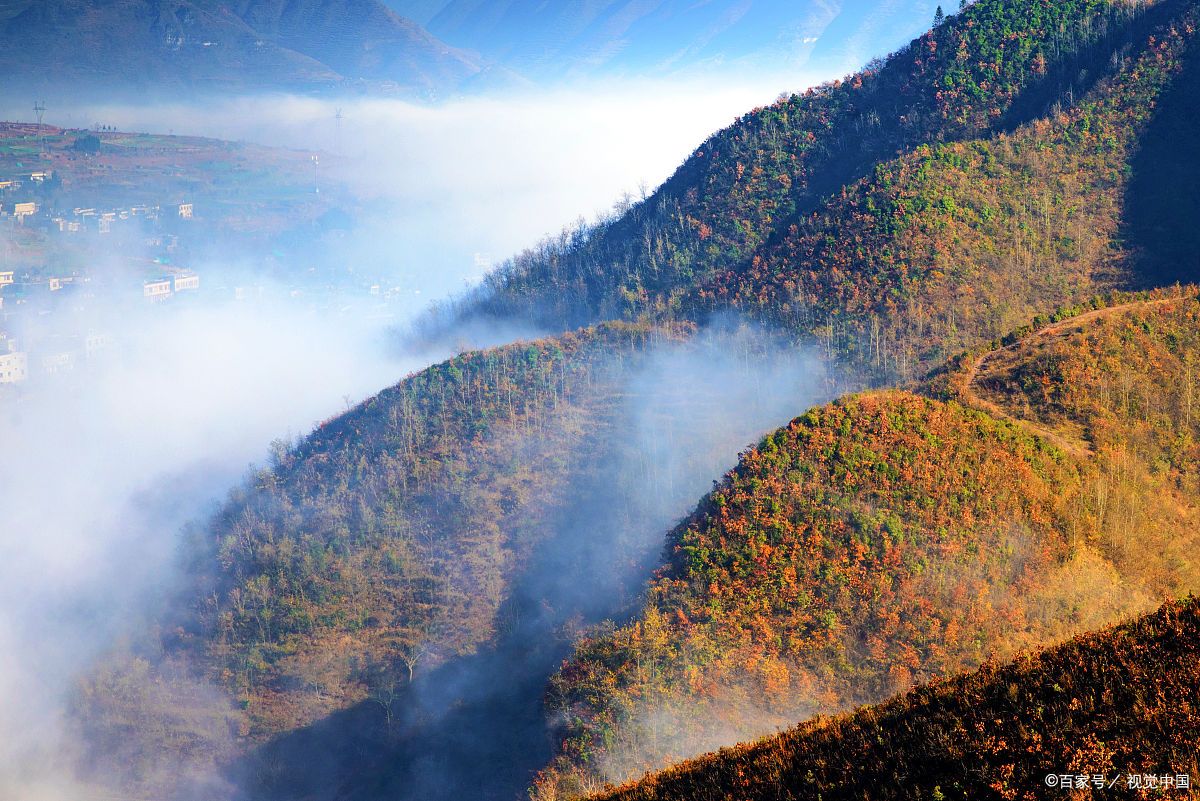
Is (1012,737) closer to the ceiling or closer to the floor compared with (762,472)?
closer to the floor

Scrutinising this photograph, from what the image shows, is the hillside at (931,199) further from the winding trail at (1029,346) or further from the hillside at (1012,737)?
the hillside at (1012,737)

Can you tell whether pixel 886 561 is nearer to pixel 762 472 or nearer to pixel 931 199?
pixel 762 472

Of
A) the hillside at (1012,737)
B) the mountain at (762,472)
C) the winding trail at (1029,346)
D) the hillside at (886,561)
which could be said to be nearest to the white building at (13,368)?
the mountain at (762,472)

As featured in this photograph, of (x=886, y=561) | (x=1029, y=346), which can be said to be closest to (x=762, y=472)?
(x=886, y=561)

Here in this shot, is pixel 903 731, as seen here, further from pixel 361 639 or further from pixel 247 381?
pixel 247 381

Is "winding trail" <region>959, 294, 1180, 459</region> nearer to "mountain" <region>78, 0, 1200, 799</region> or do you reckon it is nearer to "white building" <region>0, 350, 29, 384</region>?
"mountain" <region>78, 0, 1200, 799</region>

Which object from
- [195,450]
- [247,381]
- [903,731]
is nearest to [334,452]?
[903,731]
